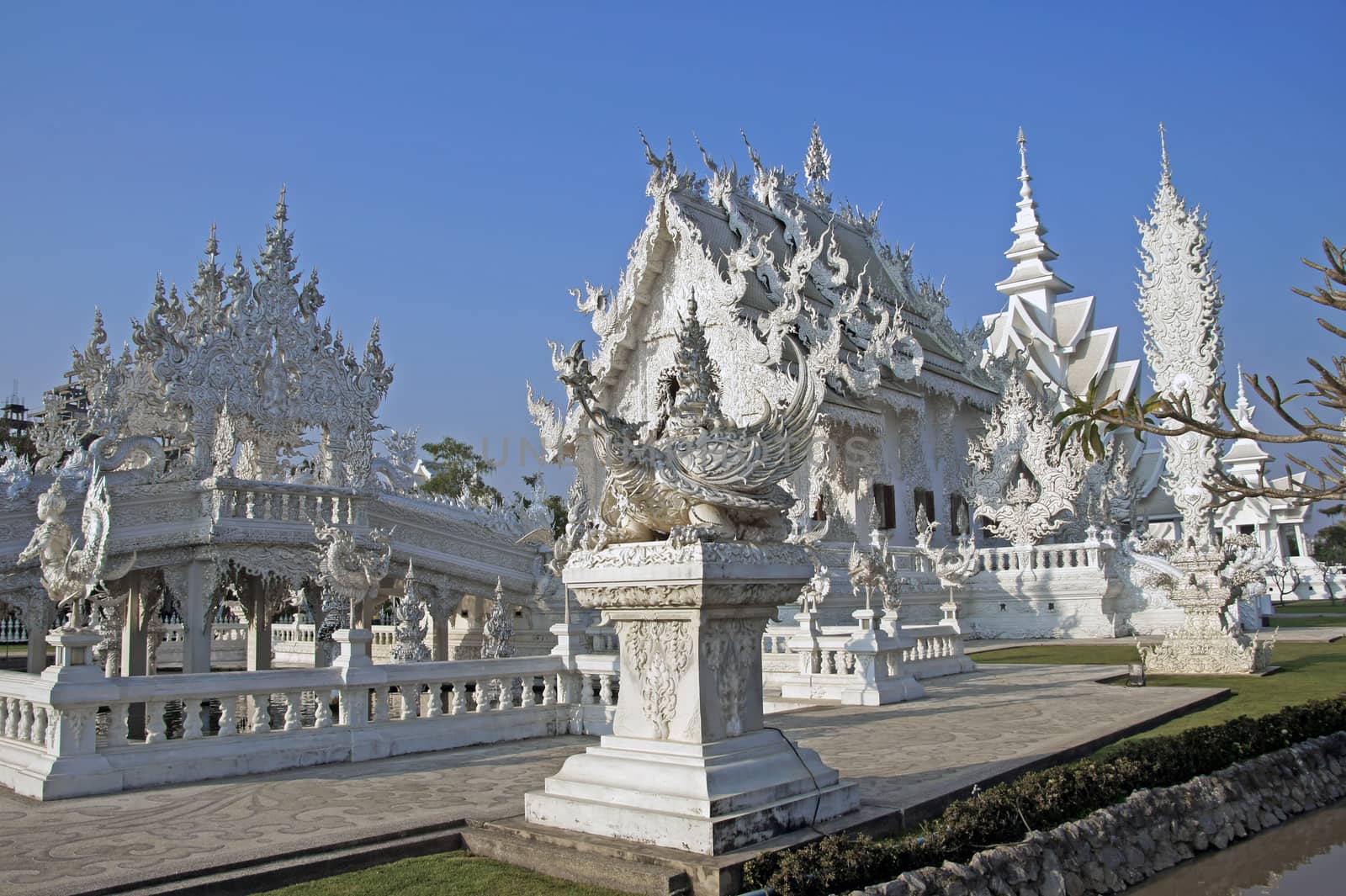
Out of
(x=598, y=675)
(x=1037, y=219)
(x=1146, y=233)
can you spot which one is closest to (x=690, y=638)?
(x=598, y=675)

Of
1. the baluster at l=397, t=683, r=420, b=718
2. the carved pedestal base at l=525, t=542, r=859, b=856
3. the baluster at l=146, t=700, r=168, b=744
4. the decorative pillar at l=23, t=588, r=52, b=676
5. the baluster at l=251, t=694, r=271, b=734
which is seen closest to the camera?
the carved pedestal base at l=525, t=542, r=859, b=856

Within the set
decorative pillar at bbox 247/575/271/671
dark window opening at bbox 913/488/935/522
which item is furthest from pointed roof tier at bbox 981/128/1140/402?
decorative pillar at bbox 247/575/271/671

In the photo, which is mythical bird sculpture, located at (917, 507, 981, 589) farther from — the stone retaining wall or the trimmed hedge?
the stone retaining wall

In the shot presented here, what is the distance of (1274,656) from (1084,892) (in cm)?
1213

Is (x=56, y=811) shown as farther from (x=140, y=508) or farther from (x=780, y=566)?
(x=140, y=508)

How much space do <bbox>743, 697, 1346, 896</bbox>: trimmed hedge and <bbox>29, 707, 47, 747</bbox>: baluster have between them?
5229 mm

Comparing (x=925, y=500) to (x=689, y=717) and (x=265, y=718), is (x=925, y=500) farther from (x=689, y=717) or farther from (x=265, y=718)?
(x=689, y=717)

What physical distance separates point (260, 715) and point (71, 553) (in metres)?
1.69

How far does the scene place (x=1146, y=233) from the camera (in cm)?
2455

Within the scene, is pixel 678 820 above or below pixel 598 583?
below

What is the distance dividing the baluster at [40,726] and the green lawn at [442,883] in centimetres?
351

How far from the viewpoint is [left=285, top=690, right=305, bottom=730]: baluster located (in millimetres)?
7852

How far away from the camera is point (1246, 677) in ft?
41.4

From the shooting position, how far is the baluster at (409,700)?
8.55 metres
